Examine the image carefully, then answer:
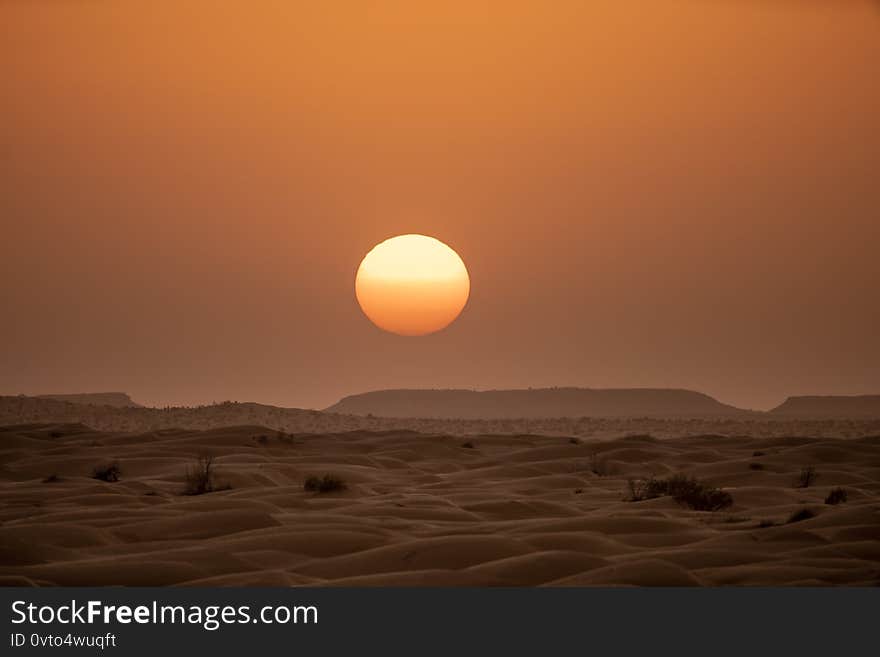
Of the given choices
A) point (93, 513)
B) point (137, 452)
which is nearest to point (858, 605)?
point (93, 513)

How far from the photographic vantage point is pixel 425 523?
12445 millimetres

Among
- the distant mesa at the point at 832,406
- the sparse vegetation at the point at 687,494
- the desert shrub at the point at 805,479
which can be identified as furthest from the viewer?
the distant mesa at the point at 832,406

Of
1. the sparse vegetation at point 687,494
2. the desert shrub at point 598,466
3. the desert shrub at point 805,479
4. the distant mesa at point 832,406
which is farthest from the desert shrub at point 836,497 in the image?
the distant mesa at point 832,406

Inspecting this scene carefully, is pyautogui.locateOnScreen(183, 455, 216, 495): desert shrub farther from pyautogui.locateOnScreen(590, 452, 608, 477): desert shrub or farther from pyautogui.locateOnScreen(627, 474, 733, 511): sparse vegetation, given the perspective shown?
pyautogui.locateOnScreen(590, 452, 608, 477): desert shrub

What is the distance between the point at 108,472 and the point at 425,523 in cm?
700

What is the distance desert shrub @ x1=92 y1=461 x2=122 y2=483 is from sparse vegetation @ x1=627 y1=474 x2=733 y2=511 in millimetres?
7276

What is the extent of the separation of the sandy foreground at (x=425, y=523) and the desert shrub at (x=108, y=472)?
282mm

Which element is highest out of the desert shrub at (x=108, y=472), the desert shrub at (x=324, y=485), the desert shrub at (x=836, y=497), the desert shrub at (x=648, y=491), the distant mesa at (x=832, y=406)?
the distant mesa at (x=832, y=406)

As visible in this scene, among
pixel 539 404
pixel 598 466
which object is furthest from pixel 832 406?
pixel 598 466

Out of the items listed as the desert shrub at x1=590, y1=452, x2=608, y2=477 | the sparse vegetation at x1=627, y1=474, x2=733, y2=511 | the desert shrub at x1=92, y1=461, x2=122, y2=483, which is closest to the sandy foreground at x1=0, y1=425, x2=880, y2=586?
the desert shrub at x1=590, y1=452, x2=608, y2=477

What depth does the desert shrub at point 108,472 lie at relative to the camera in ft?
57.7

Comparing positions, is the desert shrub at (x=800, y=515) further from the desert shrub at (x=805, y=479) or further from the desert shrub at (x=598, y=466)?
the desert shrub at (x=598, y=466)

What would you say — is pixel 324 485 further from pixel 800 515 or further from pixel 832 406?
pixel 832 406

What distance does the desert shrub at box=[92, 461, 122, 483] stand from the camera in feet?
57.7
